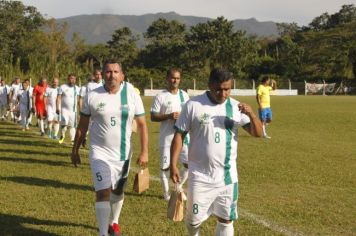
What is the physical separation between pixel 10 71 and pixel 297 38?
54.8 meters

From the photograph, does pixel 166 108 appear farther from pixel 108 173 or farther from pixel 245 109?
pixel 245 109

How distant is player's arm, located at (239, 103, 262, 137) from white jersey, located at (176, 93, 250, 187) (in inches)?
2.9

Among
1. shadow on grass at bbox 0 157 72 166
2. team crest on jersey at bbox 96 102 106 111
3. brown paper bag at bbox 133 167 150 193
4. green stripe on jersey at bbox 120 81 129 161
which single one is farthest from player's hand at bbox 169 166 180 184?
shadow on grass at bbox 0 157 72 166

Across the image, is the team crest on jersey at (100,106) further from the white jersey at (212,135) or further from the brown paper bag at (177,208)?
the brown paper bag at (177,208)

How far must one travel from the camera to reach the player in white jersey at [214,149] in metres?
5.38

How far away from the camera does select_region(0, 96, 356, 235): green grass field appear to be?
282 inches

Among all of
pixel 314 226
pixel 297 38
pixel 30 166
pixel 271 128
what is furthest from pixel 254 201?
pixel 297 38

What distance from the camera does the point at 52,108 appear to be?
1780 centimetres

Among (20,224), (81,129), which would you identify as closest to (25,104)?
(20,224)

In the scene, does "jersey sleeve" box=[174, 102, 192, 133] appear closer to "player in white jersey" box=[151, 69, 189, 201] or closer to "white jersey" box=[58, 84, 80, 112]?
"player in white jersey" box=[151, 69, 189, 201]

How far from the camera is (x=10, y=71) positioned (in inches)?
2007

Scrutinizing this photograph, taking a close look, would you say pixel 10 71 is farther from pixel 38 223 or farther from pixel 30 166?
pixel 38 223

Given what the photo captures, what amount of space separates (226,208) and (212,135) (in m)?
0.72

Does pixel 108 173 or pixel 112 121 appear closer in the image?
pixel 108 173
